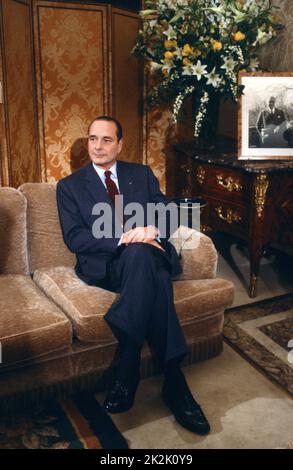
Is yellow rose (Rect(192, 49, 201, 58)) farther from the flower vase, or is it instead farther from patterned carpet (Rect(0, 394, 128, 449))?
patterned carpet (Rect(0, 394, 128, 449))

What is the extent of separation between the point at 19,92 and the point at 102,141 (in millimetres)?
929

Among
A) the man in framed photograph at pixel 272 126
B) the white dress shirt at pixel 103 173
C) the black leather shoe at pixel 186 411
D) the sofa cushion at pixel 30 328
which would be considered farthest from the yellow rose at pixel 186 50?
the black leather shoe at pixel 186 411

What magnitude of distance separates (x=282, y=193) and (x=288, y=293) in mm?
658

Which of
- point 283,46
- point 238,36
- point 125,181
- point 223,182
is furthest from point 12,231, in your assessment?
point 283,46

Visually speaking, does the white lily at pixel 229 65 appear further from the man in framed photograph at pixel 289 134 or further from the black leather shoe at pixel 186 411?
the black leather shoe at pixel 186 411

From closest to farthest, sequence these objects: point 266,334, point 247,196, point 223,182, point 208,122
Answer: point 266,334, point 247,196, point 223,182, point 208,122

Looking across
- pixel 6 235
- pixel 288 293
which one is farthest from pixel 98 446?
pixel 288 293

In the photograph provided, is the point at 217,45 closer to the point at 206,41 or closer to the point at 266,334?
the point at 206,41

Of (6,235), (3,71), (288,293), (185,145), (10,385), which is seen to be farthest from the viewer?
(185,145)

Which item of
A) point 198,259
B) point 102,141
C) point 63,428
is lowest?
point 63,428

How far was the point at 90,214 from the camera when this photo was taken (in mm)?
2316

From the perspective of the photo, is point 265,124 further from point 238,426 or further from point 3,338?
point 3,338

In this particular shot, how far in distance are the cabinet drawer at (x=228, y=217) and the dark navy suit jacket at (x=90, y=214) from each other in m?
0.64

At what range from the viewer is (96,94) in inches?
136
